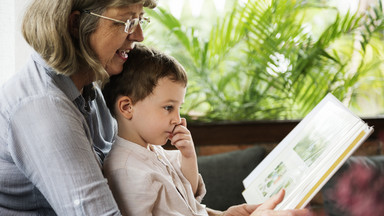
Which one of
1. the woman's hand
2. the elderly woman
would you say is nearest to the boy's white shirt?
the elderly woman

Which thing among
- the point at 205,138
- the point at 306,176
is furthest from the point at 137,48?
the point at 205,138

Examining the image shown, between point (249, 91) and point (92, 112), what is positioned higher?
point (92, 112)

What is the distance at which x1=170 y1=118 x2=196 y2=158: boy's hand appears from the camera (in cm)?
151

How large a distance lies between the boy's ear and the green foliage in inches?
52.7

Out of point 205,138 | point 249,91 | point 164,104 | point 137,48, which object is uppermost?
point 137,48

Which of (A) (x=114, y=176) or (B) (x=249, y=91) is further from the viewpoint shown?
(B) (x=249, y=91)

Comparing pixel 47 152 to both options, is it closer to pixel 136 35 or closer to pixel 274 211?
pixel 136 35

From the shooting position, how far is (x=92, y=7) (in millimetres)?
1289

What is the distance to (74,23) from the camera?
131 centimetres

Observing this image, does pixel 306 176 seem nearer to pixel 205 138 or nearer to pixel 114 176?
pixel 114 176

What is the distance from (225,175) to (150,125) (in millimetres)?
1184

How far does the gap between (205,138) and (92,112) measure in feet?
4.19

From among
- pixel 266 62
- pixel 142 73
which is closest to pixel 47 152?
pixel 142 73

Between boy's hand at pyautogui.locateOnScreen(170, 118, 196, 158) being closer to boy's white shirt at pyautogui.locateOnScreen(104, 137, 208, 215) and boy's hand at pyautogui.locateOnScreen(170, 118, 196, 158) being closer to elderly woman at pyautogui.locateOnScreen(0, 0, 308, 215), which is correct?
boy's white shirt at pyautogui.locateOnScreen(104, 137, 208, 215)
